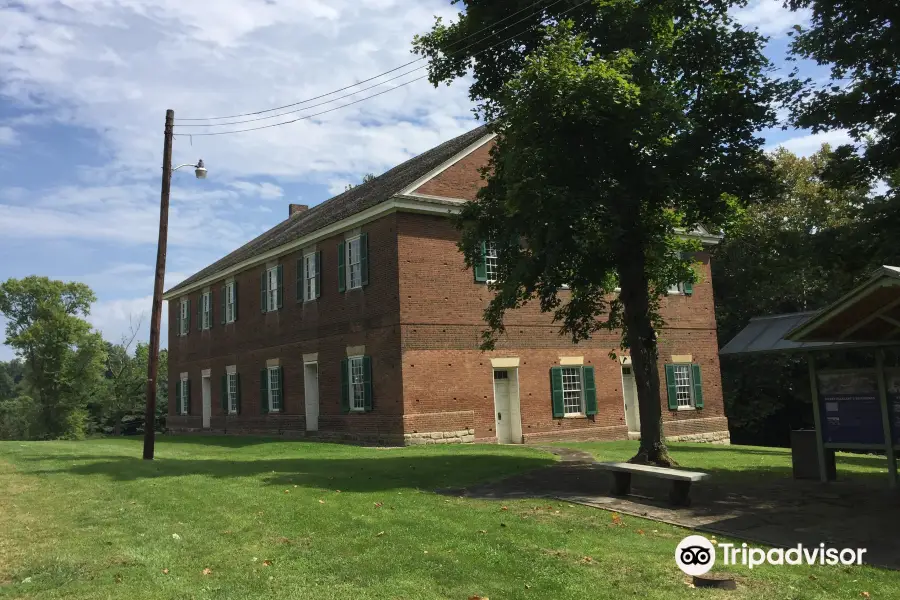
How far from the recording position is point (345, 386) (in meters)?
23.2

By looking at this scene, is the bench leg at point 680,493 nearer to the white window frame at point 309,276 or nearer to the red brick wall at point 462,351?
the red brick wall at point 462,351

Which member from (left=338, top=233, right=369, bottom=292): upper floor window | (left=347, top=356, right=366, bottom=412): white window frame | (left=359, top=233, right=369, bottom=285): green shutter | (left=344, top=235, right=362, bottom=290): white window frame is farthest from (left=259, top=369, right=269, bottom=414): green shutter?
(left=359, top=233, right=369, bottom=285): green shutter

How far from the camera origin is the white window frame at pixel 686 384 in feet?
89.7

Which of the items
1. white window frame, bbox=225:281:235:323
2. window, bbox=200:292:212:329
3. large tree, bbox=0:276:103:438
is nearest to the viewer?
white window frame, bbox=225:281:235:323

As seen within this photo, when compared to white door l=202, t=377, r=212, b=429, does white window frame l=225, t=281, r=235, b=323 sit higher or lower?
higher

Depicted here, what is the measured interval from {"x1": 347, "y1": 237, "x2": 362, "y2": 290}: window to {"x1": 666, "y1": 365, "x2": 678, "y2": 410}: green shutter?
12.5m

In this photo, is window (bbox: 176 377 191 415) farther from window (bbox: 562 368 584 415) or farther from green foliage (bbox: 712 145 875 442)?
green foliage (bbox: 712 145 875 442)

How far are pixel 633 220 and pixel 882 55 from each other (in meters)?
5.72

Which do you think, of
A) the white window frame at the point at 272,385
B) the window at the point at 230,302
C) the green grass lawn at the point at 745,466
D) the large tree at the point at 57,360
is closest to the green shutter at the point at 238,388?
the window at the point at 230,302

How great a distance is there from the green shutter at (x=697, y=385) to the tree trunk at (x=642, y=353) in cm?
1424

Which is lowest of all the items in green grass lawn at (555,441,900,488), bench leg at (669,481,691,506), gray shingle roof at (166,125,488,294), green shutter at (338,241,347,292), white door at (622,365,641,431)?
green grass lawn at (555,441,900,488)

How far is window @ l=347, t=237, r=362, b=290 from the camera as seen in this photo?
23.0m

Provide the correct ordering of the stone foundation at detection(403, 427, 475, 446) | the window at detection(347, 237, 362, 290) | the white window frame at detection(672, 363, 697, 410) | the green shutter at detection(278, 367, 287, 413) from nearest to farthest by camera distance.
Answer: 1. the stone foundation at detection(403, 427, 475, 446)
2. the window at detection(347, 237, 362, 290)
3. the green shutter at detection(278, 367, 287, 413)
4. the white window frame at detection(672, 363, 697, 410)

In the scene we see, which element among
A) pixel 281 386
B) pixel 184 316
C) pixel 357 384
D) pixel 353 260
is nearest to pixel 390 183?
pixel 353 260
